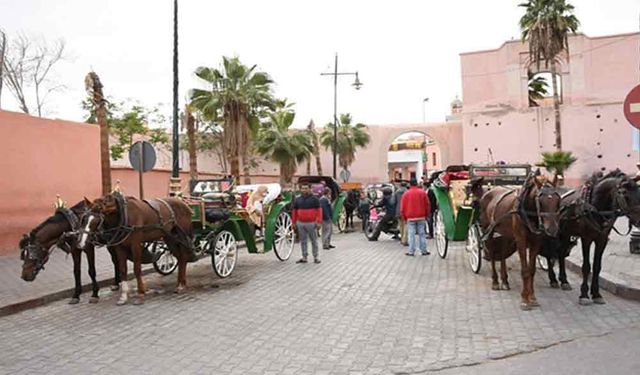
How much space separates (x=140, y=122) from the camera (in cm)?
3906

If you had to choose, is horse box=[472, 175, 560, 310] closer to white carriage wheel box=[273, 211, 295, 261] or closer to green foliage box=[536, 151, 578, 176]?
white carriage wheel box=[273, 211, 295, 261]

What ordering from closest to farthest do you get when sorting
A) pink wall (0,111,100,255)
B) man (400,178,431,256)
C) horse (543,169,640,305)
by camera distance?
horse (543,169,640,305) → man (400,178,431,256) → pink wall (0,111,100,255)

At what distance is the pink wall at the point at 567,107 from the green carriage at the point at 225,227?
3000 centimetres

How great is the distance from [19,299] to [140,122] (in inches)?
1249

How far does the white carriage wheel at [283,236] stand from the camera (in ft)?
43.2

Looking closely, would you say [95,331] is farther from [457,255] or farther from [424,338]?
[457,255]

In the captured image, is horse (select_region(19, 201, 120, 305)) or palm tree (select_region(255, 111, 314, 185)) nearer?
horse (select_region(19, 201, 120, 305))

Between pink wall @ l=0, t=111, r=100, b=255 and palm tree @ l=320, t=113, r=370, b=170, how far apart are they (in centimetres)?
2953

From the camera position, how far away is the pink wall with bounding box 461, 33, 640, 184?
39.8 metres

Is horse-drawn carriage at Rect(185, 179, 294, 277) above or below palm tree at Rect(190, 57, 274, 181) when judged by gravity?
below

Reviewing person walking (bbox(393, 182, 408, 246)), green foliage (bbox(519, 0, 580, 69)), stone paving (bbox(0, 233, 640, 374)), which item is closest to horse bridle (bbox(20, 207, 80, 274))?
stone paving (bbox(0, 233, 640, 374))

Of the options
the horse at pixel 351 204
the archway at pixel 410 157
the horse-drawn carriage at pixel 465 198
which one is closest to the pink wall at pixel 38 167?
the horse at pixel 351 204

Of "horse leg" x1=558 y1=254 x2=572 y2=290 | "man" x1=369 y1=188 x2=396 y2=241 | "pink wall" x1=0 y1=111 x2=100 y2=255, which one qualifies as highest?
"pink wall" x1=0 y1=111 x2=100 y2=255

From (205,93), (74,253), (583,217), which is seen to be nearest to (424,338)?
(583,217)
